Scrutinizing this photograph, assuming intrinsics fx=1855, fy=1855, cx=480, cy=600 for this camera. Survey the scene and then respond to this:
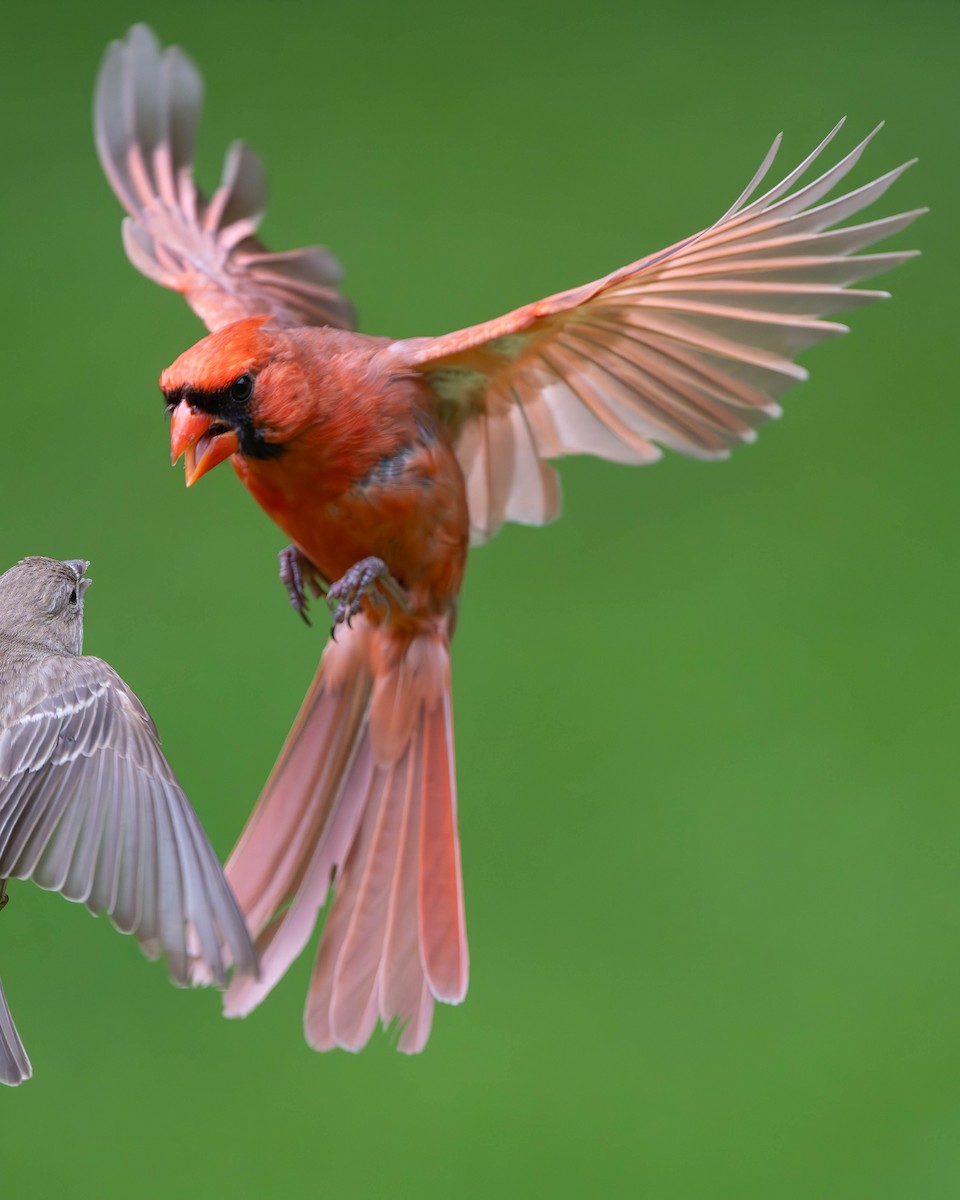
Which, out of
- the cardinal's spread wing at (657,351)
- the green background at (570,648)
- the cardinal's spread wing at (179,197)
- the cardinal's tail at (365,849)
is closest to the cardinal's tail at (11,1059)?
the cardinal's tail at (365,849)

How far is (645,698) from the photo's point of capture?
415 centimetres

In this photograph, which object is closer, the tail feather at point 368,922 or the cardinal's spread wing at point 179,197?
the tail feather at point 368,922

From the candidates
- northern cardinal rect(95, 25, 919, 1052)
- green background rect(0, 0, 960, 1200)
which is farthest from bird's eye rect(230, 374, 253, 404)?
green background rect(0, 0, 960, 1200)

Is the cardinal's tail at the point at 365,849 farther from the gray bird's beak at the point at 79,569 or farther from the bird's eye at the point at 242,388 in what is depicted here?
the bird's eye at the point at 242,388

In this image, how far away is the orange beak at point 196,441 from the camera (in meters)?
1.85

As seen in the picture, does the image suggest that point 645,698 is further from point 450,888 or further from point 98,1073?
point 450,888

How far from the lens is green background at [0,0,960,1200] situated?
343 centimetres

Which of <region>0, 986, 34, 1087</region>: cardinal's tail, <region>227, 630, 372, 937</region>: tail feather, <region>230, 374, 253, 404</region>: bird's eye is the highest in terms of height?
<region>230, 374, 253, 404</region>: bird's eye

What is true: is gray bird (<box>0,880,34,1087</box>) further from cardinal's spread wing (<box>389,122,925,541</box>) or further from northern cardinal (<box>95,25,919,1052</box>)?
cardinal's spread wing (<box>389,122,925,541</box>)

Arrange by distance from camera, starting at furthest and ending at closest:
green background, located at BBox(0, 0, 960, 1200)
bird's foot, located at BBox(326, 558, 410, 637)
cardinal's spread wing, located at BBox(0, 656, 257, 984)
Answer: green background, located at BBox(0, 0, 960, 1200)
bird's foot, located at BBox(326, 558, 410, 637)
cardinal's spread wing, located at BBox(0, 656, 257, 984)

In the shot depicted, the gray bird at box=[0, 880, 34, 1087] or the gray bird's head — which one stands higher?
the gray bird's head

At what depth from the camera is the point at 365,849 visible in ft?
7.85

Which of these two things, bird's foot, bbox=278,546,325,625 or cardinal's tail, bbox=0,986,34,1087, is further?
bird's foot, bbox=278,546,325,625

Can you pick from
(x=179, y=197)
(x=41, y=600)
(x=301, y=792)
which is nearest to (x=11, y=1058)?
(x=41, y=600)
